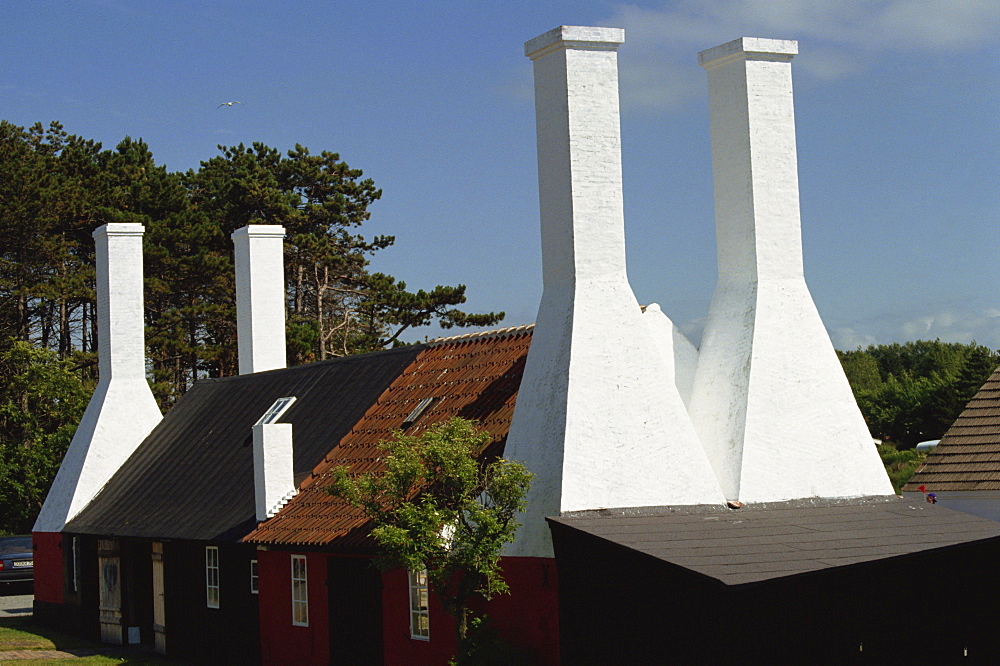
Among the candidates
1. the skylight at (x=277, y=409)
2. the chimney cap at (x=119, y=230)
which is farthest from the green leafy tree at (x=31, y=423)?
the skylight at (x=277, y=409)

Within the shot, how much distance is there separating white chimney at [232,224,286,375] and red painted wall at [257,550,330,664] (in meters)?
7.31

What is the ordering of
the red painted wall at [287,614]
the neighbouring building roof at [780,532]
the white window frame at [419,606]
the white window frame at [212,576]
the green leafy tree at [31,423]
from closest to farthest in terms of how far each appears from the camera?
the neighbouring building roof at [780,532], the white window frame at [419,606], the red painted wall at [287,614], the white window frame at [212,576], the green leafy tree at [31,423]

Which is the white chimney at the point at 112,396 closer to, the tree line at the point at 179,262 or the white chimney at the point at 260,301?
the white chimney at the point at 260,301

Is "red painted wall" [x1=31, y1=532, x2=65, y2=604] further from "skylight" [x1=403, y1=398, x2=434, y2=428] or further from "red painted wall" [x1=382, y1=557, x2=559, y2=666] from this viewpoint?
"red painted wall" [x1=382, y1=557, x2=559, y2=666]

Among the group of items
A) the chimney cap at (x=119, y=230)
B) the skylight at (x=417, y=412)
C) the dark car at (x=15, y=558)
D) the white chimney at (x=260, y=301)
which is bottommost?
the dark car at (x=15, y=558)

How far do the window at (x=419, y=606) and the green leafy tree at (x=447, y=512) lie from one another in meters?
1.73

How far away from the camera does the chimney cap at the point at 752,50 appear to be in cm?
1483

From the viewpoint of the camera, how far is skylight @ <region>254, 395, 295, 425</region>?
2075 centimetres

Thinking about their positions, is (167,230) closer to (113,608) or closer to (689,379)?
(113,608)

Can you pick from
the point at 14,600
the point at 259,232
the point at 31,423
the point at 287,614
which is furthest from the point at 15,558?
the point at 287,614

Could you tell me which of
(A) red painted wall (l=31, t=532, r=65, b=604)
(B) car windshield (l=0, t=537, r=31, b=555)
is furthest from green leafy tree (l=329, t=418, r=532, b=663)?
(B) car windshield (l=0, t=537, r=31, b=555)

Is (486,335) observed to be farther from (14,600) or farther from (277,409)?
(14,600)

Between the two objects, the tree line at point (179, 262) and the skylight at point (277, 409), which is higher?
the tree line at point (179, 262)

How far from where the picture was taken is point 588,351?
13.4 metres
